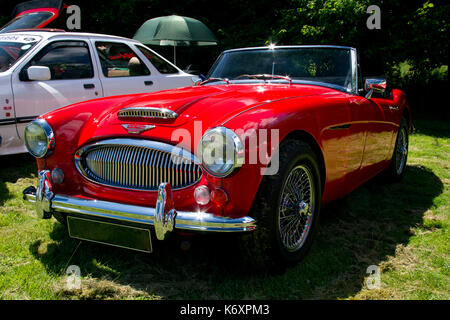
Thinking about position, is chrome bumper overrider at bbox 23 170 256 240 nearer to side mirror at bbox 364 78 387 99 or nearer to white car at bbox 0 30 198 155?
side mirror at bbox 364 78 387 99

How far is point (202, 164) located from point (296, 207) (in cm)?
75

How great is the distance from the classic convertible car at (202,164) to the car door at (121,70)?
249cm

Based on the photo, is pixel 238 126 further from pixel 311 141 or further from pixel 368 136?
pixel 368 136

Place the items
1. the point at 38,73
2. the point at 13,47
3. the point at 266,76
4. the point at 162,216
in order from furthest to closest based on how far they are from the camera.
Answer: the point at 13,47 < the point at 38,73 < the point at 266,76 < the point at 162,216

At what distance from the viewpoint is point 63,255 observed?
108 inches

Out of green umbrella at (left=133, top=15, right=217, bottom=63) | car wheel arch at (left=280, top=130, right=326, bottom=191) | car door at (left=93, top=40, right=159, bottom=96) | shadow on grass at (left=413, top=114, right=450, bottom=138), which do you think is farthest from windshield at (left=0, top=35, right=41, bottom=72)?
shadow on grass at (left=413, top=114, right=450, bottom=138)

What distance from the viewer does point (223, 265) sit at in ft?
8.70

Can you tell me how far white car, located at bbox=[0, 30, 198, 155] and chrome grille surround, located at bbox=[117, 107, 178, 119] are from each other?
2063mm

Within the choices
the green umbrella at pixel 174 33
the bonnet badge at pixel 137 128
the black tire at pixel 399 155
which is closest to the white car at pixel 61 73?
the bonnet badge at pixel 137 128

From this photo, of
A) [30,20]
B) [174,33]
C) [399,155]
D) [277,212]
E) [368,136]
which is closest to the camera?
[277,212]

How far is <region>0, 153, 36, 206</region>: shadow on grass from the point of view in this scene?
4.09 m

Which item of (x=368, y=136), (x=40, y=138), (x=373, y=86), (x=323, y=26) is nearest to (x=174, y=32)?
(x=323, y=26)

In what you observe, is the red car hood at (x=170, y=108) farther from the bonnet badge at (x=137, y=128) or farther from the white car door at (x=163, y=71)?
the white car door at (x=163, y=71)
